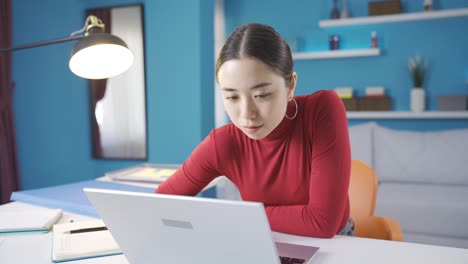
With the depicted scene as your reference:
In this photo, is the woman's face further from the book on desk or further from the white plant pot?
the white plant pot

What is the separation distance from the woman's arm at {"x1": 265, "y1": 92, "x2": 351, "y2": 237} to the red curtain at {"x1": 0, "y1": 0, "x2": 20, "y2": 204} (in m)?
2.84

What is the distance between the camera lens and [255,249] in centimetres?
76

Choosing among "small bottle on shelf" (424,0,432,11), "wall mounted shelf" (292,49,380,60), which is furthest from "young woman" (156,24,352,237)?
"small bottle on shelf" (424,0,432,11)

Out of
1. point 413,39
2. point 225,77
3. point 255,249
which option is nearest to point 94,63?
point 225,77

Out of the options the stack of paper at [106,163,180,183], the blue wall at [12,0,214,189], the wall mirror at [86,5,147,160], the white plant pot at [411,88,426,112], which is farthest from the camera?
the wall mirror at [86,5,147,160]

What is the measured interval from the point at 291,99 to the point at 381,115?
2.80m

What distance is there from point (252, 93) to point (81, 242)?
60 cm

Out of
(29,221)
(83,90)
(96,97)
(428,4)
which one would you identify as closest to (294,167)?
(29,221)

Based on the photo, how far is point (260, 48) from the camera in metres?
1.09

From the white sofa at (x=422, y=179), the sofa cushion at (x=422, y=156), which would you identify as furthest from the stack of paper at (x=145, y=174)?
the sofa cushion at (x=422, y=156)

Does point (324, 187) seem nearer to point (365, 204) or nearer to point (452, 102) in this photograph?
point (365, 204)

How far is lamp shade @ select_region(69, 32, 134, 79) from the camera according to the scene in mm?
1516

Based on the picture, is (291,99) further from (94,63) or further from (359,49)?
(359,49)

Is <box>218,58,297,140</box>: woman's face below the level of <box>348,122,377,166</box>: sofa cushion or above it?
above
